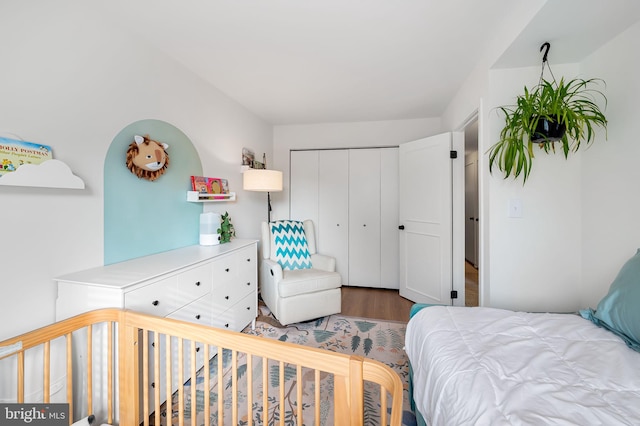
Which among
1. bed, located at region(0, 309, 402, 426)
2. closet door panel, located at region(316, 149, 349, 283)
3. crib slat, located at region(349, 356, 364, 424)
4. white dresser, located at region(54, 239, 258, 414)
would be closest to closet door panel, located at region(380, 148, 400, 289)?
closet door panel, located at region(316, 149, 349, 283)

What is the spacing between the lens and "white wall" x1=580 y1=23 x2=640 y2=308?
1.31 metres

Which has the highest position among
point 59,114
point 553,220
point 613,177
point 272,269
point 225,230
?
point 59,114

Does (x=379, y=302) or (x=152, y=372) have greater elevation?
(x=152, y=372)

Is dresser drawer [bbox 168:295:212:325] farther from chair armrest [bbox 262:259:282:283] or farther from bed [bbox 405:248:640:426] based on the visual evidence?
bed [bbox 405:248:640:426]

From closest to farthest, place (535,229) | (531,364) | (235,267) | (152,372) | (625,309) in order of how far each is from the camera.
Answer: (531,364) → (625,309) → (152,372) → (535,229) → (235,267)

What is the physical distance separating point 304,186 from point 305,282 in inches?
64.4

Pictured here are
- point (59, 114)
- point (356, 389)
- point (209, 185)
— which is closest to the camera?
point (356, 389)

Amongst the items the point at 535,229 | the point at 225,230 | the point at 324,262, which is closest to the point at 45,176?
the point at 225,230

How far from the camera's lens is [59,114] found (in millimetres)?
1265

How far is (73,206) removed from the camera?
133cm

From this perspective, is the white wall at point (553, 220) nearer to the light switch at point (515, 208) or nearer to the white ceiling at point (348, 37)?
the light switch at point (515, 208)

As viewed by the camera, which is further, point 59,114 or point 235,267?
point 235,267

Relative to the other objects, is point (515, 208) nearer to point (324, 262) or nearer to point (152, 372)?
point (324, 262)

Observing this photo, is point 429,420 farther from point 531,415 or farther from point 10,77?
point 10,77
